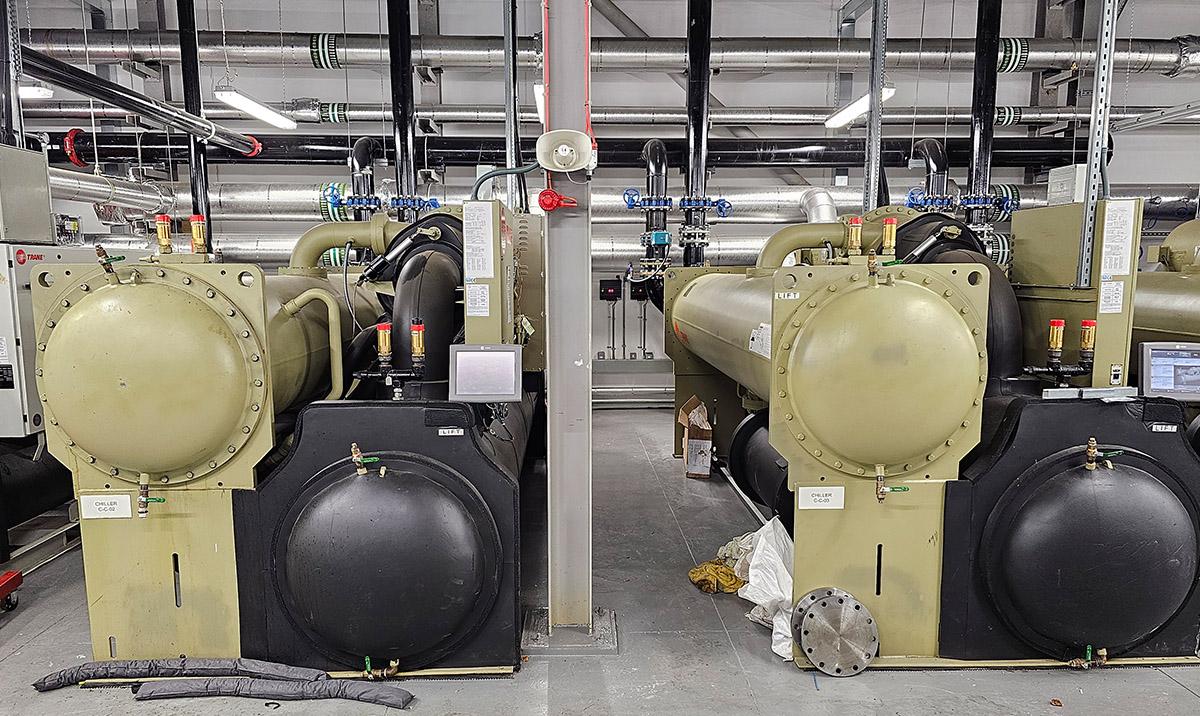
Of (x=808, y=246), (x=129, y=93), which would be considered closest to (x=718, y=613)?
(x=808, y=246)

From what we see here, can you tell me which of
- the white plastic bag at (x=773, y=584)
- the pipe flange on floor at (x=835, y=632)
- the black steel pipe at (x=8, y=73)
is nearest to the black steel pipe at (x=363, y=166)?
the black steel pipe at (x=8, y=73)

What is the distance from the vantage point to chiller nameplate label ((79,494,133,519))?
2039 millimetres

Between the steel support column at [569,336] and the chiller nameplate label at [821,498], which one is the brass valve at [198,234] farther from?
the chiller nameplate label at [821,498]

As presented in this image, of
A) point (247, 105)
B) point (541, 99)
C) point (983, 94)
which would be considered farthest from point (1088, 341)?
point (247, 105)

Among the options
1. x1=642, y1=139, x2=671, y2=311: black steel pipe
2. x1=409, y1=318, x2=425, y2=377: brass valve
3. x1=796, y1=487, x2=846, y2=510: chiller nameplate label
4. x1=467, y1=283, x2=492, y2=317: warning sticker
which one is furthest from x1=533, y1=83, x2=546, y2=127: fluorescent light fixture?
x1=796, y1=487, x2=846, y2=510: chiller nameplate label

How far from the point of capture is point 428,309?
88.4 inches

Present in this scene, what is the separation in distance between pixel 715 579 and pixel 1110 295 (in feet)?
5.58

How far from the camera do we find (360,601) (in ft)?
6.31

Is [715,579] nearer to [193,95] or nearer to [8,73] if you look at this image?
[8,73]

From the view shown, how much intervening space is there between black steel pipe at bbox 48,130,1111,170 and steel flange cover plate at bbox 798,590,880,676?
391 cm

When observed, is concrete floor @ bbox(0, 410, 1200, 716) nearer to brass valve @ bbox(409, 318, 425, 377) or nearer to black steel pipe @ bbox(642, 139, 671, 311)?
brass valve @ bbox(409, 318, 425, 377)

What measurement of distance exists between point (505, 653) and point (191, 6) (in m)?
5.41

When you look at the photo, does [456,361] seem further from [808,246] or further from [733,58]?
[733,58]

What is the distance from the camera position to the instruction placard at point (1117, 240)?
82.5 inches
